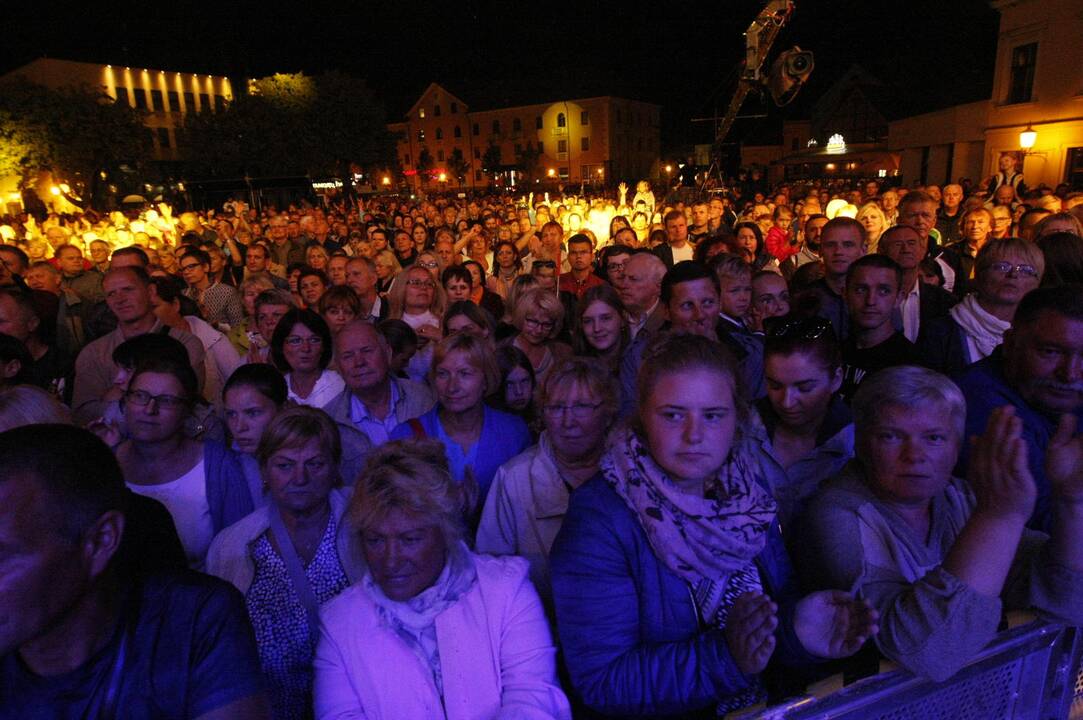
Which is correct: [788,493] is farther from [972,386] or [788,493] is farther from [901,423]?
[972,386]

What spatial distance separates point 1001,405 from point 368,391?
317cm

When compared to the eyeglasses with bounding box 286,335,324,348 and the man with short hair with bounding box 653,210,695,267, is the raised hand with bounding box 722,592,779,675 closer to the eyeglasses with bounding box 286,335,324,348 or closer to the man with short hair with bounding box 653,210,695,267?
the eyeglasses with bounding box 286,335,324,348

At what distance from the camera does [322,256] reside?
28.1ft

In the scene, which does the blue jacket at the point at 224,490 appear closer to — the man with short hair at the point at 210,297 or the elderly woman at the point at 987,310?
the elderly woman at the point at 987,310

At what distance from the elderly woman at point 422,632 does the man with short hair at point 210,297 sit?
17.9 ft

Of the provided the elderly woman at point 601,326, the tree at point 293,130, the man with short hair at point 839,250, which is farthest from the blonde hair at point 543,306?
the tree at point 293,130

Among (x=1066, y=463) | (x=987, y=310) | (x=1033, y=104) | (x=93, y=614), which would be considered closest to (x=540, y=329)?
(x=987, y=310)

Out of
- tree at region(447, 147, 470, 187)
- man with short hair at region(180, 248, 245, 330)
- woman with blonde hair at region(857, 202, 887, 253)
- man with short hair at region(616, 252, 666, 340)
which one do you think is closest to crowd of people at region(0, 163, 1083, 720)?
man with short hair at region(616, 252, 666, 340)

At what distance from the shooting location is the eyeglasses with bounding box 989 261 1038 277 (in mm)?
3689

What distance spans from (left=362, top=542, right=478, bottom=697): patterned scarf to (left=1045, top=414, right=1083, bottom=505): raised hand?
180 cm

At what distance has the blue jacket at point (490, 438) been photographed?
3.33m

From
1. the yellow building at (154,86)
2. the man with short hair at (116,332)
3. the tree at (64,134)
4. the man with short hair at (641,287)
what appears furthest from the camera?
the yellow building at (154,86)

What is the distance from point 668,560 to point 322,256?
781 centimetres

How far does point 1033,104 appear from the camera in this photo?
2172 centimetres
